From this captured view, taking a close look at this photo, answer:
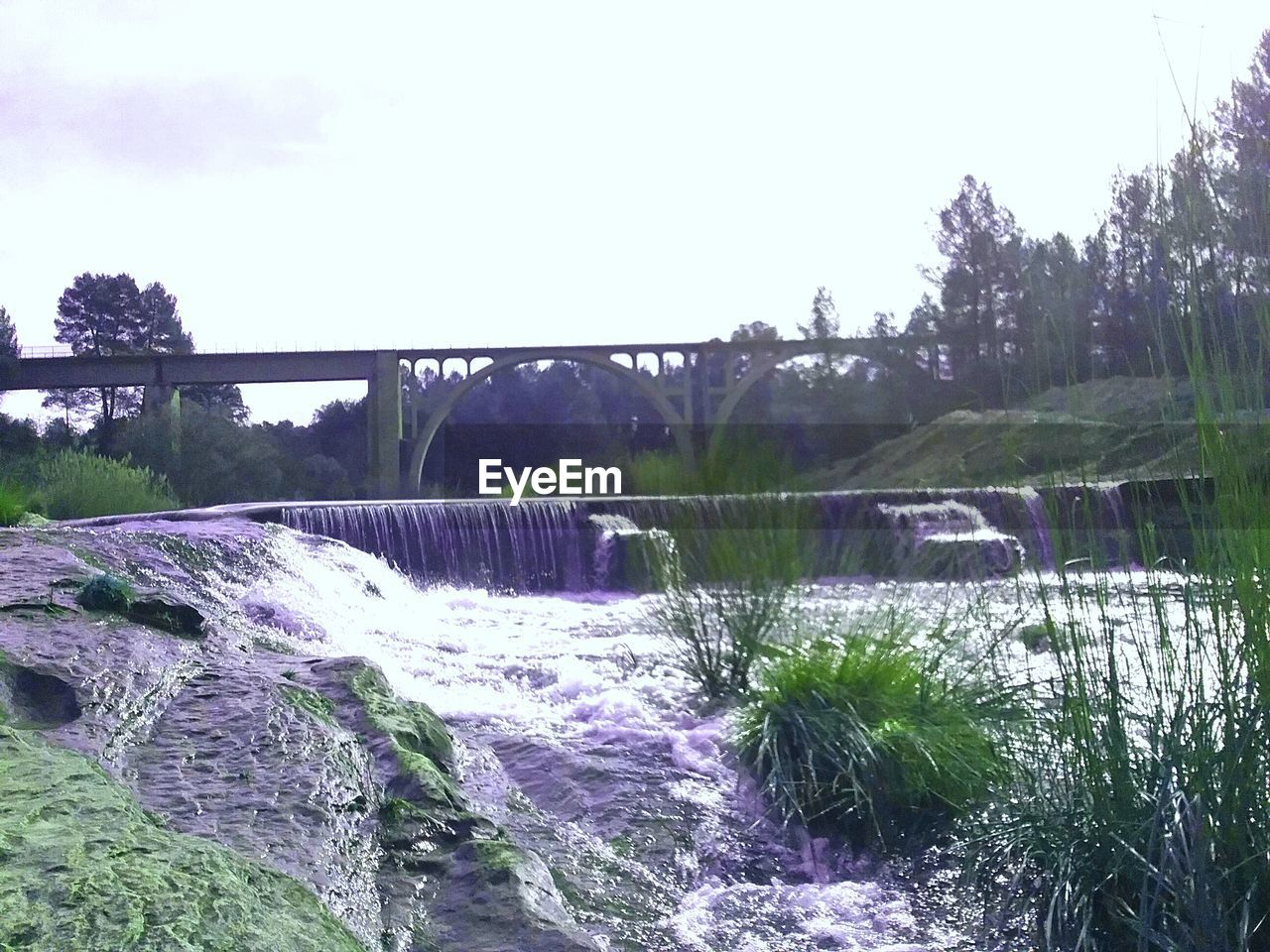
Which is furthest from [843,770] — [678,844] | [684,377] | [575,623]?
[684,377]

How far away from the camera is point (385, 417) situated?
25.9 m

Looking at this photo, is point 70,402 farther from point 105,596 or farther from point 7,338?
point 105,596

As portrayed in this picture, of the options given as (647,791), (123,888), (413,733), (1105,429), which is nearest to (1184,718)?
(1105,429)

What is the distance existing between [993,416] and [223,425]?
22140mm

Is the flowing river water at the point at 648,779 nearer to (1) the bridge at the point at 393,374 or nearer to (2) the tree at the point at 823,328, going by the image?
(2) the tree at the point at 823,328

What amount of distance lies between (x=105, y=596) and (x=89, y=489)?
9322 mm

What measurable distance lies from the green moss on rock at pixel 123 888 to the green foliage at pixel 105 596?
2.41 metres

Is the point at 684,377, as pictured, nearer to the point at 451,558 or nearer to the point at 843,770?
the point at 451,558

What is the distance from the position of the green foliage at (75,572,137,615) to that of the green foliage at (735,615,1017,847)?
99.6 inches

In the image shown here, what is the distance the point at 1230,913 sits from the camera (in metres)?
1.82

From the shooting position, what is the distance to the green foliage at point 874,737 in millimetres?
2908

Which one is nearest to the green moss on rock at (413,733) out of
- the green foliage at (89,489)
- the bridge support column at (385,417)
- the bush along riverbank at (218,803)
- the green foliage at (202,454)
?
the bush along riverbank at (218,803)

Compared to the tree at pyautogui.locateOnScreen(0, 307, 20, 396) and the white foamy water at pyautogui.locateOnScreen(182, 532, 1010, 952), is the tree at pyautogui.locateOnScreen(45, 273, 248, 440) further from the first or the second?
the white foamy water at pyautogui.locateOnScreen(182, 532, 1010, 952)

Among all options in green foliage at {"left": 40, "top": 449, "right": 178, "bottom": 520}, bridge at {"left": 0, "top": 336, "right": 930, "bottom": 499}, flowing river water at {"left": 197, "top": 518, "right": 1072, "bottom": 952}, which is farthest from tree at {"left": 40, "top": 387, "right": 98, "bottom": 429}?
flowing river water at {"left": 197, "top": 518, "right": 1072, "bottom": 952}
